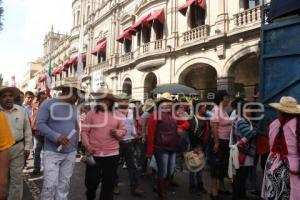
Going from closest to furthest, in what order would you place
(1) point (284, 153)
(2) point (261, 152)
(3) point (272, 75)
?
1. (1) point (284, 153)
2. (3) point (272, 75)
3. (2) point (261, 152)

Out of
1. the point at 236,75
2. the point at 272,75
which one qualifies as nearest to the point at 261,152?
the point at 272,75

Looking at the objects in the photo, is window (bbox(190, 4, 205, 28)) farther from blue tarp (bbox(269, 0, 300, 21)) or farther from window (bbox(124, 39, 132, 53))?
blue tarp (bbox(269, 0, 300, 21))

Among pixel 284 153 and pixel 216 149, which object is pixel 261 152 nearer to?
pixel 216 149

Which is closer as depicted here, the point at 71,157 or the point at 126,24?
the point at 71,157

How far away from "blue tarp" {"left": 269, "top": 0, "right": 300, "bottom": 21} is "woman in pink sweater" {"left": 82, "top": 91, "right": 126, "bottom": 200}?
274 cm

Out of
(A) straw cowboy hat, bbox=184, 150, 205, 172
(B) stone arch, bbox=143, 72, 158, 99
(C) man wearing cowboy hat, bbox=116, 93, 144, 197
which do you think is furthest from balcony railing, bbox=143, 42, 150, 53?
(A) straw cowboy hat, bbox=184, 150, 205, 172

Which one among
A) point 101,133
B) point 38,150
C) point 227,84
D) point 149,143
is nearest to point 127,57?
point 227,84

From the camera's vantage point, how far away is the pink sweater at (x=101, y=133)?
493 centimetres

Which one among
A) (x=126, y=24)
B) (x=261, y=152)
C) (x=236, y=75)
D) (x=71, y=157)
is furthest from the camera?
(x=126, y=24)

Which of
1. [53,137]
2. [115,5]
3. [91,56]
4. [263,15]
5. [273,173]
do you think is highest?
[115,5]

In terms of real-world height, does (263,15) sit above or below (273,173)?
above

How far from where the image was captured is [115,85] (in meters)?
25.4

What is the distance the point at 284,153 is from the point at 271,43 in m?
1.97

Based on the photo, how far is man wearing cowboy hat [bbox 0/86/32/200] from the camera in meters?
4.57
